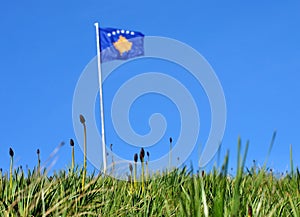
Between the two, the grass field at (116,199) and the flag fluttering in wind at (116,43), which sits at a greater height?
the flag fluttering in wind at (116,43)

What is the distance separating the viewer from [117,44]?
1683 centimetres

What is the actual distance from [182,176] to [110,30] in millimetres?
12799

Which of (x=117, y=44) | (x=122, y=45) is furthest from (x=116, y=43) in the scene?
(x=122, y=45)

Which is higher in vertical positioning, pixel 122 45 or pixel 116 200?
pixel 122 45

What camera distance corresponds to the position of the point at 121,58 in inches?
666

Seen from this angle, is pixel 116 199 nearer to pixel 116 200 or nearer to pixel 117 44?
pixel 116 200

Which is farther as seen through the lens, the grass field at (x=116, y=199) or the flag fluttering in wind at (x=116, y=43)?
the flag fluttering in wind at (x=116, y=43)

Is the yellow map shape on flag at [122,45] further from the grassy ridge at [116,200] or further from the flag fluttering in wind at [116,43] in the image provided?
the grassy ridge at [116,200]

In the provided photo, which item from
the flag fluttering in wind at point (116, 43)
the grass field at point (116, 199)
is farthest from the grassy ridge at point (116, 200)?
the flag fluttering in wind at point (116, 43)

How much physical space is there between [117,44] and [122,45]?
0.19m

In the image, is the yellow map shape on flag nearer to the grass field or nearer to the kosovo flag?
the kosovo flag

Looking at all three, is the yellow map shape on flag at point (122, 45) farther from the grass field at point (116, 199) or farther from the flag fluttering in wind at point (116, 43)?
the grass field at point (116, 199)

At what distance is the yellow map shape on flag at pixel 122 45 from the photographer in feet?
55.1

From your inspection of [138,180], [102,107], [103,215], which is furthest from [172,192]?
[102,107]
